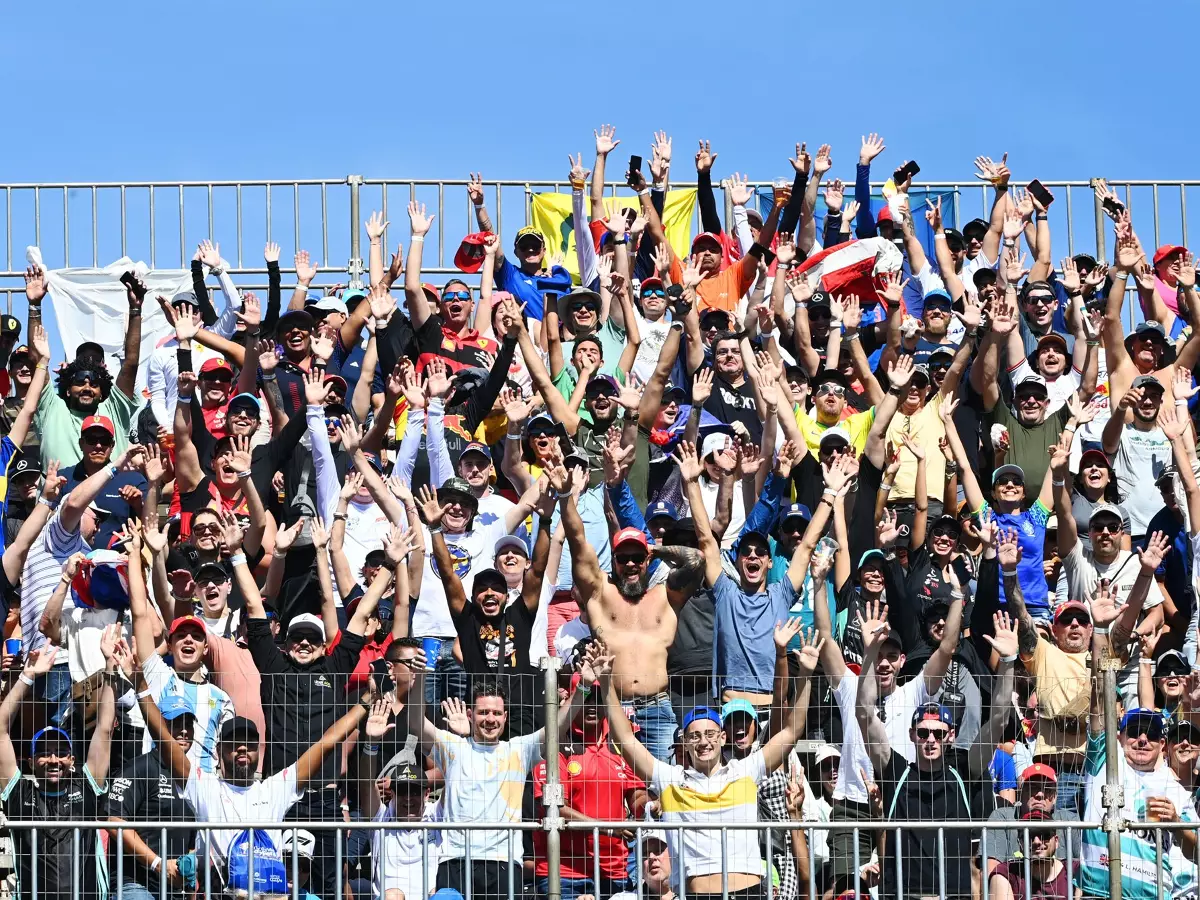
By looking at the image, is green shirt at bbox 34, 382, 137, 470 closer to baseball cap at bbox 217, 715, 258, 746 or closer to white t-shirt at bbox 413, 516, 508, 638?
white t-shirt at bbox 413, 516, 508, 638

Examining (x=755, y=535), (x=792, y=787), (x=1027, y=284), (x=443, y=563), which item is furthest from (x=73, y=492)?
(x=1027, y=284)

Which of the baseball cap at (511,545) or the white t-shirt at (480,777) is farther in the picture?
the baseball cap at (511,545)

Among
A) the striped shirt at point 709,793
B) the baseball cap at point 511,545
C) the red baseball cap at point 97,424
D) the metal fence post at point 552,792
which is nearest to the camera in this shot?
the metal fence post at point 552,792

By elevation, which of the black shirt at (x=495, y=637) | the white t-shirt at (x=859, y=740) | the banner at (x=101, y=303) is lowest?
the white t-shirt at (x=859, y=740)

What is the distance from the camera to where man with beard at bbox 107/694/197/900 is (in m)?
10.6

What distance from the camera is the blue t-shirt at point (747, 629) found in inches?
531

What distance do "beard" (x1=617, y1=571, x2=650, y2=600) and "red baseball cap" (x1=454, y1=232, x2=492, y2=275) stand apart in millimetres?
5128

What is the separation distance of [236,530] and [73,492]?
103 centimetres

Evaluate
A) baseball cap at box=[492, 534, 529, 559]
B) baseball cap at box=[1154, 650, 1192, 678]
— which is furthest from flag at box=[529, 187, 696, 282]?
baseball cap at box=[1154, 650, 1192, 678]

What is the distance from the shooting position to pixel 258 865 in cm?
1074

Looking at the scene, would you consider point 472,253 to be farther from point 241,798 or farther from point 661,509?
point 241,798

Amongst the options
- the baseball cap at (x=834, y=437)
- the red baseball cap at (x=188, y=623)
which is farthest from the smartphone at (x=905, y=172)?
the red baseball cap at (x=188, y=623)

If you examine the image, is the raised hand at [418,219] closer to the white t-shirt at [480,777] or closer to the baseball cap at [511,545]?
the baseball cap at [511,545]

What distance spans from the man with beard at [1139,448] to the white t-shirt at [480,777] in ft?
21.2
